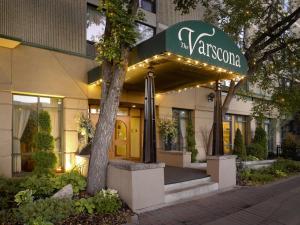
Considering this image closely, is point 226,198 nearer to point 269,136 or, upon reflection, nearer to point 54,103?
point 54,103

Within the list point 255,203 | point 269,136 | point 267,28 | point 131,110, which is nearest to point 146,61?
point 255,203

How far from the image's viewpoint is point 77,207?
6.50m

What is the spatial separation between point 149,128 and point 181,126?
25.0ft

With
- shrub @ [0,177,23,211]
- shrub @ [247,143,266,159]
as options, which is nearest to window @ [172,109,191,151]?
shrub @ [247,143,266,159]

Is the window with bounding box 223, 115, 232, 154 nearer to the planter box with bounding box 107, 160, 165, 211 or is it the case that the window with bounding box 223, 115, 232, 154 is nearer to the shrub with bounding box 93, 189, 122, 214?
the planter box with bounding box 107, 160, 165, 211

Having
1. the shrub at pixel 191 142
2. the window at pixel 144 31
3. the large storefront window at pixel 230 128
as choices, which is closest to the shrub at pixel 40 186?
the window at pixel 144 31

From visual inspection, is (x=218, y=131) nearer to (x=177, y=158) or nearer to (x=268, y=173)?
(x=177, y=158)

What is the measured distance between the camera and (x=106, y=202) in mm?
6699

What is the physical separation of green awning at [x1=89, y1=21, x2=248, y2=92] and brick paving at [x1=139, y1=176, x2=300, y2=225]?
377 centimetres

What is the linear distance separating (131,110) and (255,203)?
739cm

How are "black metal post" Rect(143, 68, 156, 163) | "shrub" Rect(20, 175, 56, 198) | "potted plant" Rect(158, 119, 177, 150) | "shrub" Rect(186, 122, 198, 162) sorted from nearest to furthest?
"shrub" Rect(20, 175, 56, 198)
"black metal post" Rect(143, 68, 156, 163)
"potted plant" Rect(158, 119, 177, 150)
"shrub" Rect(186, 122, 198, 162)

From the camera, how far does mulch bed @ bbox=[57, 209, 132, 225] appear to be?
6074 mm

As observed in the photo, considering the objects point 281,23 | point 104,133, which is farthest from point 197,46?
point 281,23

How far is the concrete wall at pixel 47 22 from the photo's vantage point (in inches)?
379
